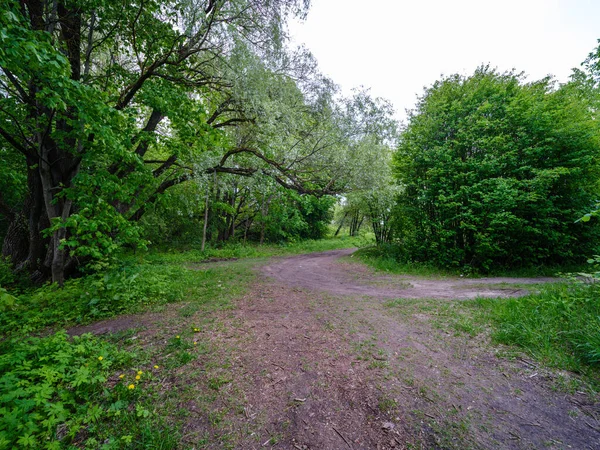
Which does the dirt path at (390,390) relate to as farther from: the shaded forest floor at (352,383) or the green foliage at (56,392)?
the green foliage at (56,392)

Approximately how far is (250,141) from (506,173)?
947 cm

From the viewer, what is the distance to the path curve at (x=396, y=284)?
19.4ft

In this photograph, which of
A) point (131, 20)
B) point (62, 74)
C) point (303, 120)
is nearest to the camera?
point (62, 74)

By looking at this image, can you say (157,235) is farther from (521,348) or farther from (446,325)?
(521,348)

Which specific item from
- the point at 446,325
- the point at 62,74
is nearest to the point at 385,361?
the point at 446,325

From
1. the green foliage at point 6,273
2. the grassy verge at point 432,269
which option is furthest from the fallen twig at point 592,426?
the green foliage at point 6,273

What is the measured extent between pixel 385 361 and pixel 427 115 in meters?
10.4

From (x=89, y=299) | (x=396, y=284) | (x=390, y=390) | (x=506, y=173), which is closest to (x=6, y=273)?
(x=89, y=299)

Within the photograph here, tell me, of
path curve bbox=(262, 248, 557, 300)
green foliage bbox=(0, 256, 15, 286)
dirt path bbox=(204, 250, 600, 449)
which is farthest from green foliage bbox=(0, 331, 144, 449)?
path curve bbox=(262, 248, 557, 300)

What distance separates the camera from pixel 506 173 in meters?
8.34

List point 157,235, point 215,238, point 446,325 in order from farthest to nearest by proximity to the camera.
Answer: point 215,238
point 157,235
point 446,325

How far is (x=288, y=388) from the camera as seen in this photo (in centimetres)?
255

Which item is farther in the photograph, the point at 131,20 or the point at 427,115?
the point at 427,115

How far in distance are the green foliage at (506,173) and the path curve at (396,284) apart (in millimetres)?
1697
